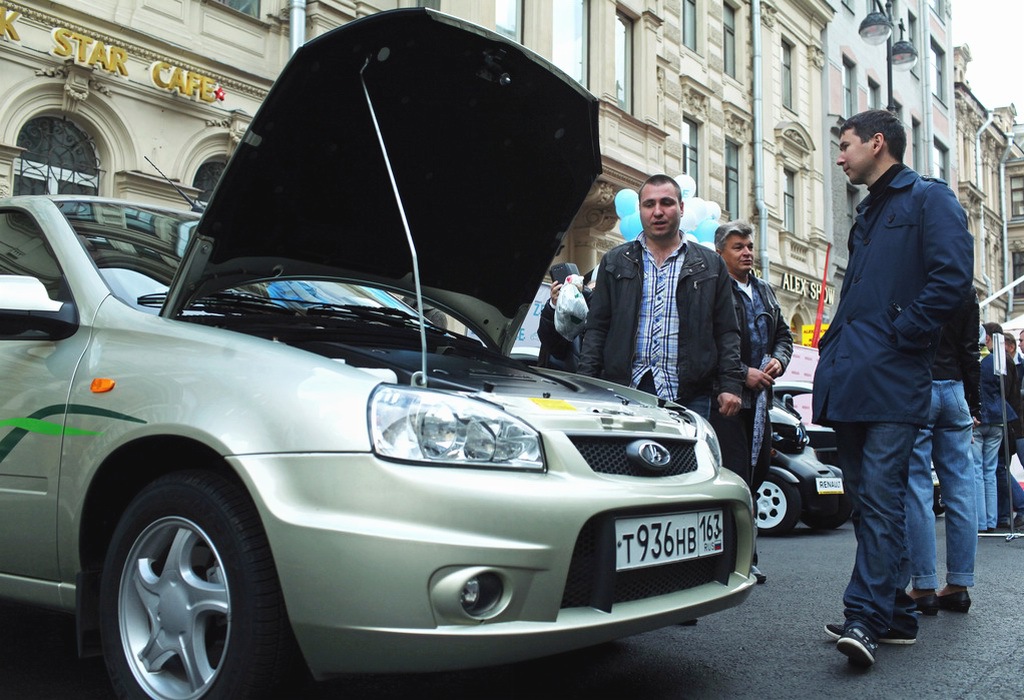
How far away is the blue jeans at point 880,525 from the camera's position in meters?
3.46

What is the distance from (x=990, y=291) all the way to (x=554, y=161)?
4409 centimetres

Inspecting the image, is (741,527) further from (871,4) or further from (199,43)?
(871,4)

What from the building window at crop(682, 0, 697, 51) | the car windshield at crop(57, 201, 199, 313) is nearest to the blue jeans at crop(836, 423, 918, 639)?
the car windshield at crop(57, 201, 199, 313)

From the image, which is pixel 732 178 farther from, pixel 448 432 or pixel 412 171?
pixel 448 432

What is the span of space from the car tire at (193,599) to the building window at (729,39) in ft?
69.6

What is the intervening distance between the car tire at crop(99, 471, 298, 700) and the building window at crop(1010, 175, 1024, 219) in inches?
2150

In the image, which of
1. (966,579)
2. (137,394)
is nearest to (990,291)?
(966,579)

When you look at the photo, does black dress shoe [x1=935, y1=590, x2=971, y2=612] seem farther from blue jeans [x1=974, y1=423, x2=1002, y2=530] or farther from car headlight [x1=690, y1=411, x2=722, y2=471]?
blue jeans [x1=974, y1=423, x2=1002, y2=530]

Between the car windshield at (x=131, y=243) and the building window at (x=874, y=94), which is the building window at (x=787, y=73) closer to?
the building window at (x=874, y=94)

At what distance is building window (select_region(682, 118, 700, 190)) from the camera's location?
65.8ft

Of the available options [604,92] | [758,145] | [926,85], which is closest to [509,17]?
[604,92]

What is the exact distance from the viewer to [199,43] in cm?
1143

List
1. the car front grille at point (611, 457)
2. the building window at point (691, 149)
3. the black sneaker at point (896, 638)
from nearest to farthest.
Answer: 1. the car front grille at point (611, 457)
2. the black sneaker at point (896, 638)
3. the building window at point (691, 149)

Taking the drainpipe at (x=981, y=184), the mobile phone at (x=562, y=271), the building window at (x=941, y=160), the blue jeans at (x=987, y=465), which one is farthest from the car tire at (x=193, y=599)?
the drainpipe at (x=981, y=184)
